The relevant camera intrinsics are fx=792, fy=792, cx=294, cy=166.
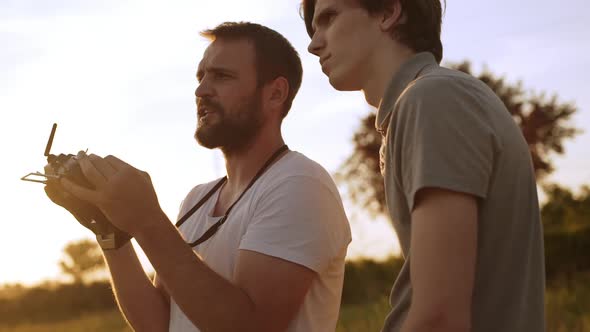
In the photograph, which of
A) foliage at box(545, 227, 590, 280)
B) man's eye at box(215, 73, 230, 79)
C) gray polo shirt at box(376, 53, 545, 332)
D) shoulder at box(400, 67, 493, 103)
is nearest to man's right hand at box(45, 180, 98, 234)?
man's eye at box(215, 73, 230, 79)

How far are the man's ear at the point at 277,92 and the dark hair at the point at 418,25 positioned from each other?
156 cm

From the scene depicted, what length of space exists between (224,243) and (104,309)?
14.7m

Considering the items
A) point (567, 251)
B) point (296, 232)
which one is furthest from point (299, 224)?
point (567, 251)

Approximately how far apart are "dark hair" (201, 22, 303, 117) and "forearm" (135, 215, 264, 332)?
3.53 ft

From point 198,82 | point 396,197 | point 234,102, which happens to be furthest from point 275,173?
point 396,197

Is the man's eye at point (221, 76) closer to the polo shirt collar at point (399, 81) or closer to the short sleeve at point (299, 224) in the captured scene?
the short sleeve at point (299, 224)

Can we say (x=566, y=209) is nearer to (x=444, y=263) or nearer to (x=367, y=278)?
(x=367, y=278)

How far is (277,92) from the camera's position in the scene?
11.9 ft

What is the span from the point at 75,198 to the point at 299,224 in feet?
2.84

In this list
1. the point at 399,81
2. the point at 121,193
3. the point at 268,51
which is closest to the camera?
the point at 399,81

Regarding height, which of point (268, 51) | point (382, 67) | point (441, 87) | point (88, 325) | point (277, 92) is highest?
point (268, 51)

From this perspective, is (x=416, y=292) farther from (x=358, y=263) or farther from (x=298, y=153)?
(x=358, y=263)

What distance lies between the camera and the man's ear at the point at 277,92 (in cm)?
357

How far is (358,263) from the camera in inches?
570
